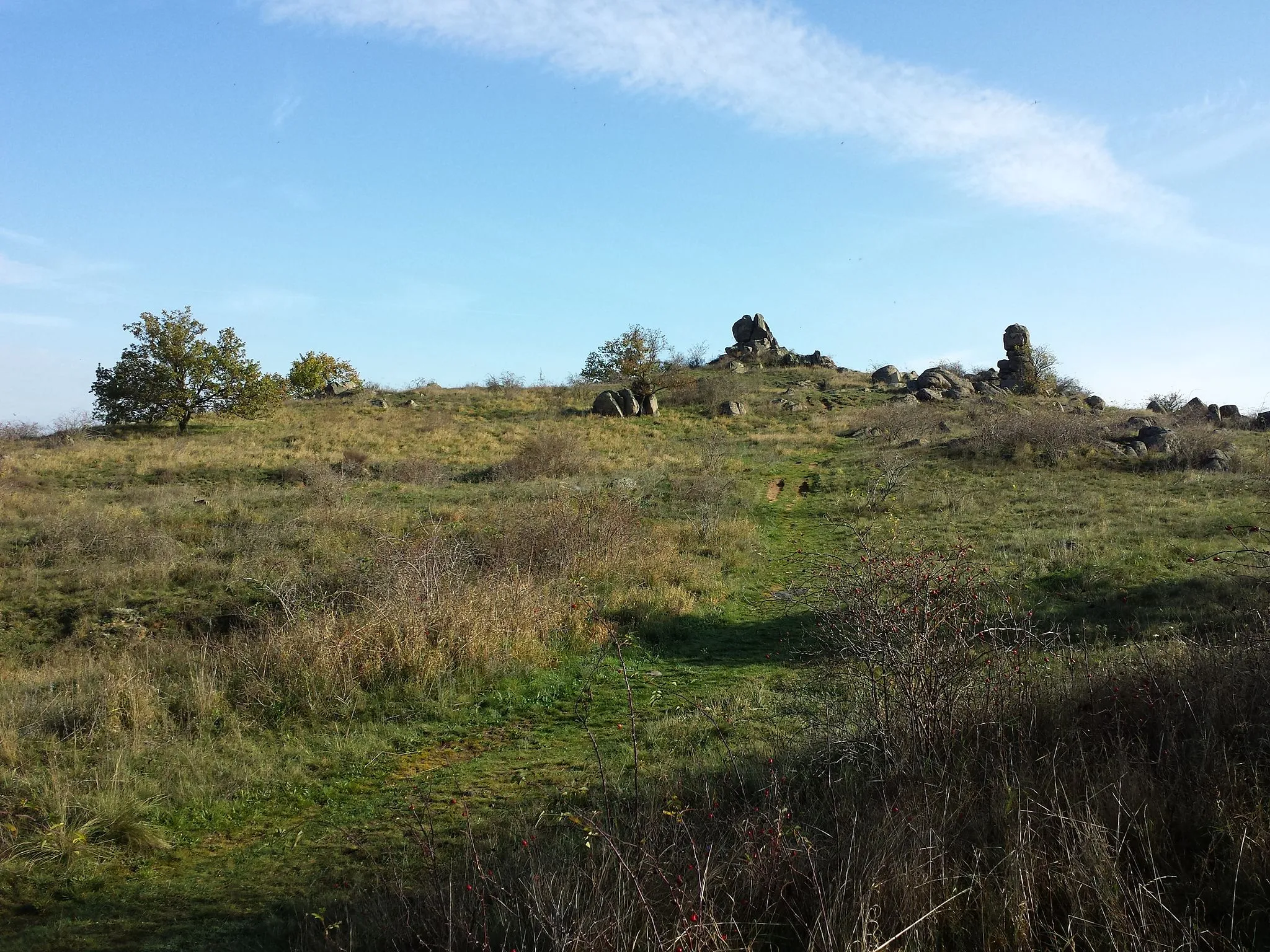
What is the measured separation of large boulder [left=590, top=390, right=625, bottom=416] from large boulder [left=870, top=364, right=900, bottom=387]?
21.5 metres

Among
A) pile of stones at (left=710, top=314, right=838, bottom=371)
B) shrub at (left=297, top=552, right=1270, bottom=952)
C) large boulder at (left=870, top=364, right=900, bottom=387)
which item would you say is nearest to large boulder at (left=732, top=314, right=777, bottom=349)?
pile of stones at (left=710, top=314, right=838, bottom=371)

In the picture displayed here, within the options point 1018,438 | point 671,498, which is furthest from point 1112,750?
point 1018,438

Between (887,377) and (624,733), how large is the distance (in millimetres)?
56501

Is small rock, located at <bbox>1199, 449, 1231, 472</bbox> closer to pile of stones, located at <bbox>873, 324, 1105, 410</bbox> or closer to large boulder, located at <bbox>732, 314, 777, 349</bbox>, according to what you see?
pile of stones, located at <bbox>873, 324, 1105, 410</bbox>

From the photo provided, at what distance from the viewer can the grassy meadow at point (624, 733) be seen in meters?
3.60

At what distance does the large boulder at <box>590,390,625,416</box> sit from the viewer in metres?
45.0

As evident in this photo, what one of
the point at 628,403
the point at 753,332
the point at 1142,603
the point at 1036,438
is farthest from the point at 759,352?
the point at 1142,603

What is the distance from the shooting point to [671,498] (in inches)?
810

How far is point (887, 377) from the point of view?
59.9 m

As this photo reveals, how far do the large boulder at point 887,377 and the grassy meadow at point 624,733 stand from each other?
42.0m

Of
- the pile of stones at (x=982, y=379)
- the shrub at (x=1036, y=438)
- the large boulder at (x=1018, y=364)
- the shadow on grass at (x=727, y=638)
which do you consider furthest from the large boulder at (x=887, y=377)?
the shadow on grass at (x=727, y=638)

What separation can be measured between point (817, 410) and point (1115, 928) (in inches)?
1779

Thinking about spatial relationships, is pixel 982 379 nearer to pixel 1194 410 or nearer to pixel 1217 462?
pixel 1194 410

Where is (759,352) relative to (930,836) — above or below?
above
